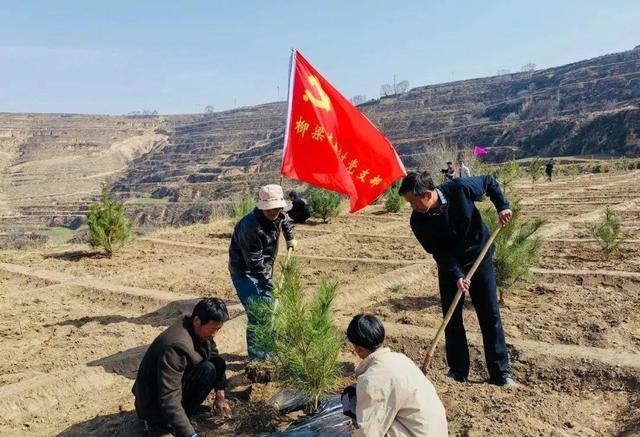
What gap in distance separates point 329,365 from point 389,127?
82458 millimetres

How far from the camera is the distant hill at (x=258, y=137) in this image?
2307 inches

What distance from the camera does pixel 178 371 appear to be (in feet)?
10.0

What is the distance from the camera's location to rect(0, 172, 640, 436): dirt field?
3477mm

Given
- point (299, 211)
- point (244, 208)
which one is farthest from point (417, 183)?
point (299, 211)

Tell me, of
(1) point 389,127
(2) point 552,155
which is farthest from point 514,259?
(1) point 389,127

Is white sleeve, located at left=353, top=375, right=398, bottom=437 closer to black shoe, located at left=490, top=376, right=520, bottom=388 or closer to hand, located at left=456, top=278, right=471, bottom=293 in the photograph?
hand, located at left=456, top=278, right=471, bottom=293

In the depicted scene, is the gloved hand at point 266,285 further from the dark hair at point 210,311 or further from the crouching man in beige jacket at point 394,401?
the crouching man in beige jacket at point 394,401

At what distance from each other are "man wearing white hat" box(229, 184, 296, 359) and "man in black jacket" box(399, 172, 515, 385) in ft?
3.50

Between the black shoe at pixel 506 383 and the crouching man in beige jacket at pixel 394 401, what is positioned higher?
the crouching man in beige jacket at pixel 394 401

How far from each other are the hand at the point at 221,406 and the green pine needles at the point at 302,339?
40cm

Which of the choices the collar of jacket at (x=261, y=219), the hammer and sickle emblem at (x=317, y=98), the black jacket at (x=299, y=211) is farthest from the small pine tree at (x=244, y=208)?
the collar of jacket at (x=261, y=219)

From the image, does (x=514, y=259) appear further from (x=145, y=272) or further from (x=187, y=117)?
(x=187, y=117)

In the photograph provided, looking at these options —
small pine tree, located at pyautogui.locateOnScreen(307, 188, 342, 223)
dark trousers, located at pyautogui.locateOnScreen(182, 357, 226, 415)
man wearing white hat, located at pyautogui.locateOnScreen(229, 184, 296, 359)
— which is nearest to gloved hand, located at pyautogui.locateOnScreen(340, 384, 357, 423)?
dark trousers, located at pyautogui.locateOnScreen(182, 357, 226, 415)

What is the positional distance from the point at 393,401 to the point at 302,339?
138 cm
